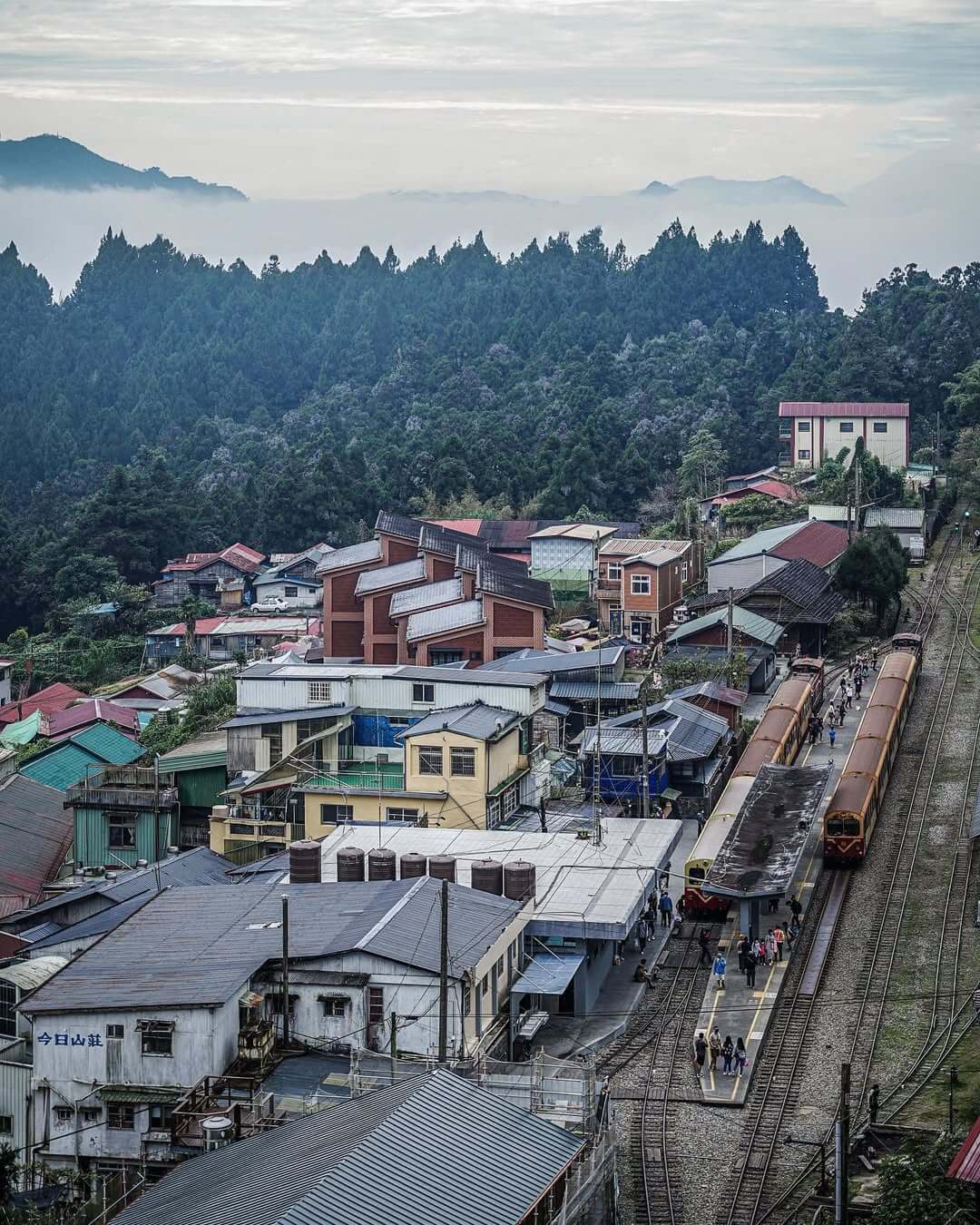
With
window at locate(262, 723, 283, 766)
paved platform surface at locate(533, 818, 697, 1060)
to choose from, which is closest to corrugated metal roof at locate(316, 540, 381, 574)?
window at locate(262, 723, 283, 766)

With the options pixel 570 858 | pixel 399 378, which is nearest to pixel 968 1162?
pixel 570 858

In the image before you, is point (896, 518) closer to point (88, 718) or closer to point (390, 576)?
point (390, 576)

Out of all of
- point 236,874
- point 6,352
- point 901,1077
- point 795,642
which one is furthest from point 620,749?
point 6,352

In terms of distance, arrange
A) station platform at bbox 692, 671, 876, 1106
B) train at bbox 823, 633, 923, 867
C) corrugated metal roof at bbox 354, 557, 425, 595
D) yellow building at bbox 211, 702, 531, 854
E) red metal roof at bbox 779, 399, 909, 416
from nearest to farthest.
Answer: station platform at bbox 692, 671, 876, 1106, train at bbox 823, 633, 923, 867, yellow building at bbox 211, 702, 531, 854, corrugated metal roof at bbox 354, 557, 425, 595, red metal roof at bbox 779, 399, 909, 416

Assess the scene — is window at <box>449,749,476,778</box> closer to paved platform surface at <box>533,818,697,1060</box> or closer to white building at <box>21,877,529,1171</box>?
paved platform surface at <box>533,818,697,1060</box>

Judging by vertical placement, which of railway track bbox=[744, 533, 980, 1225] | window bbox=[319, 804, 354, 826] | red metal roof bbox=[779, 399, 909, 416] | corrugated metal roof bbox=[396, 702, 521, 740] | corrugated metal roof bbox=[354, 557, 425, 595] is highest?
red metal roof bbox=[779, 399, 909, 416]

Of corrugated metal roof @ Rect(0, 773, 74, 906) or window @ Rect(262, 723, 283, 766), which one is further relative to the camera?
window @ Rect(262, 723, 283, 766)
